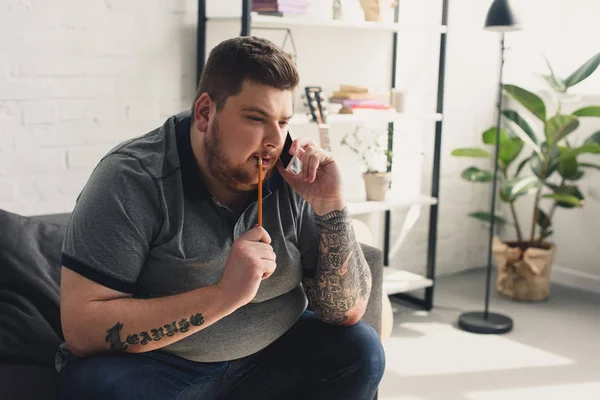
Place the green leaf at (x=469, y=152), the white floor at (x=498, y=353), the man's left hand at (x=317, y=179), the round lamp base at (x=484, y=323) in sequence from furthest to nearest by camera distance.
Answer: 1. the green leaf at (x=469, y=152)
2. the round lamp base at (x=484, y=323)
3. the white floor at (x=498, y=353)
4. the man's left hand at (x=317, y=179)

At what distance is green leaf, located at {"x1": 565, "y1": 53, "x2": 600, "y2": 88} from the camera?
3496 mm

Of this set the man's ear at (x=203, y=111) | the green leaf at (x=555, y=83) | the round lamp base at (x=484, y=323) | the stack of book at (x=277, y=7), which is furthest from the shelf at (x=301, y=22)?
the round lamp base at (x=484, y=323)

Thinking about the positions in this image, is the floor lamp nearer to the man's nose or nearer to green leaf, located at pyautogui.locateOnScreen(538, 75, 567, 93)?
green leaf, located at pyautogui.locateOnScreen(538, 75, 567, 93)

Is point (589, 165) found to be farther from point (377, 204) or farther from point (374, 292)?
point (374, 292)

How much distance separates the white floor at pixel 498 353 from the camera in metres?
2.78

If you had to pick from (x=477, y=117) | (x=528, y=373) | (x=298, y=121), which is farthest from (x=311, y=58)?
(x=528, y=373)

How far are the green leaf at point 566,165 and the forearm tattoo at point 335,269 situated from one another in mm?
2113

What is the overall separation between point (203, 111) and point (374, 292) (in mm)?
724

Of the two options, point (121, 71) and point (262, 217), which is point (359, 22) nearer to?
point (121, 71)

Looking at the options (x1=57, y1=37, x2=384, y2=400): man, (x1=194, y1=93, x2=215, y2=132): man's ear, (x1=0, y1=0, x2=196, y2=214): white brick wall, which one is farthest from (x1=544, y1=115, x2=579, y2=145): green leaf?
(x1=194, y1=93, x2=215, y2=132): man's ear

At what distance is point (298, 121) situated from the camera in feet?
9.80

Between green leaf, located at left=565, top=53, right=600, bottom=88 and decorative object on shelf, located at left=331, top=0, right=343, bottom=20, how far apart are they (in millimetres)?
1139

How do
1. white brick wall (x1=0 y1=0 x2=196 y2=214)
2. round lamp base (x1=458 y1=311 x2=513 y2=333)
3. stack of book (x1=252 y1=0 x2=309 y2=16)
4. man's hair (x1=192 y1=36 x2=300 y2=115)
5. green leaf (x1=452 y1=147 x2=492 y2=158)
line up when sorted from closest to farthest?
man's hair (x1=192 y1=36 x2=300 y2=115) → white brick wall (x1=0 y1=0 x2=196 y2=214) → stack of book (x1=252 y1=0 x2=309 y2=16) → round lamp base (x1=458 y1=311 x2=513 y2=333) → green leaf (x1=452 y1=147 x2=492 y2=158)

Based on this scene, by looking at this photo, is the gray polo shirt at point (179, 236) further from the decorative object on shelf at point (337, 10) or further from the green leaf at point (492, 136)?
the green leaf at point (492, 136)
